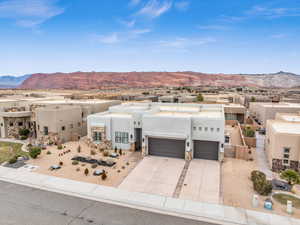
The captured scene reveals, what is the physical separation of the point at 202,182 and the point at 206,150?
19.2 ft

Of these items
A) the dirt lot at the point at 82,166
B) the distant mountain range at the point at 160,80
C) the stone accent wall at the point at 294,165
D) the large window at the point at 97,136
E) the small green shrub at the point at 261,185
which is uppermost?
the distant mountain range at the point at 160,80

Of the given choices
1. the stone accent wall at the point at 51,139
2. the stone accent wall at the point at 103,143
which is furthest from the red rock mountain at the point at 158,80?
the stone accent wall at the point at 103,143

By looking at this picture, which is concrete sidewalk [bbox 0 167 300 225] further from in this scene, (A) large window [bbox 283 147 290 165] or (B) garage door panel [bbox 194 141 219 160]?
(B) garage door panel [bbox 194 141 219 160]

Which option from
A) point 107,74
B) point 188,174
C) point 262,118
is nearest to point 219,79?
point 107,74

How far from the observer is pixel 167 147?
22469mm

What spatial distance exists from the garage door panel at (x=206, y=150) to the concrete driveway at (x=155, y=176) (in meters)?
2.19

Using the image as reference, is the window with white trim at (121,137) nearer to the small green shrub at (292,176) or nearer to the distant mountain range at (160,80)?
the small green shrub at (292,176)

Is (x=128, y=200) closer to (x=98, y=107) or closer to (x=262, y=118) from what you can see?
(x=98, y=107)

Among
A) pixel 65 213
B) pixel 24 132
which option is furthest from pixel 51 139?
pixel 65 213

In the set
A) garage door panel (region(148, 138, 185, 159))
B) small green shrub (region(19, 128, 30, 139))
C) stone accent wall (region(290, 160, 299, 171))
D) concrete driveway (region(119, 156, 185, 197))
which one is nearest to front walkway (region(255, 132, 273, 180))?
stone accent wall (region(290, 160, 299, 171))

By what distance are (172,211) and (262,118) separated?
33.7 metres

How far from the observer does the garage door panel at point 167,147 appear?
2206 centimetres

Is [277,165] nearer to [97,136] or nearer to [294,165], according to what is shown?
[294,165]

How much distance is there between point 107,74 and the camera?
183250 mm
